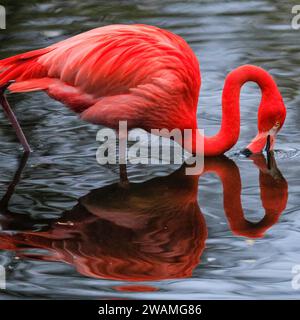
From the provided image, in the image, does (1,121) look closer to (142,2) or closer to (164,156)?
(164,156)

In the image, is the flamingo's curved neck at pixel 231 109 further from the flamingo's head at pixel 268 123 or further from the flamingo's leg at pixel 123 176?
the flamingo's leg at pixel 123 176

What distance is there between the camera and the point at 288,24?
896 cm

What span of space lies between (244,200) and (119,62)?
1239mm

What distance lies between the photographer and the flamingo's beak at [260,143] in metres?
6.01

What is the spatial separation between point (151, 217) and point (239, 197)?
2.00 feet

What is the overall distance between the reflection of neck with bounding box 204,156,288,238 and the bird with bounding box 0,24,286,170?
18 centimetres

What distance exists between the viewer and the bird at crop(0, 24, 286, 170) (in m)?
5.79

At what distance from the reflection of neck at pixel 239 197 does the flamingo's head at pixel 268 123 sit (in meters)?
0.16

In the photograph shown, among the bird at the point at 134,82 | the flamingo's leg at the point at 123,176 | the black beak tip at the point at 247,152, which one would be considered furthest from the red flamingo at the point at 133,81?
the flamingo's leg at the point at 123,176

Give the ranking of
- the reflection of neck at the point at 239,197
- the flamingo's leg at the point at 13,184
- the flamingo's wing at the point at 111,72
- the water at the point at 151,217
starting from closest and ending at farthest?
the water at the point at 151,217 → the reflection of neck at the point at 239,197 → the flamingo's leg at the point at 13,184 → the flamingo's wing at the point at 111,72

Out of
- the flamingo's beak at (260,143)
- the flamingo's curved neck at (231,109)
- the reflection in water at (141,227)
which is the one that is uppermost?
the flamingo's curved neck at (231,109)

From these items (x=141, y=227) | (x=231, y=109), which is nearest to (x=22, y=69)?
(x=231, y=109)

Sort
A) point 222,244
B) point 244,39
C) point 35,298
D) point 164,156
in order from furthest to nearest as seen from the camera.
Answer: point 244,39 < point 164,156 < point 222,244 < point 35,298

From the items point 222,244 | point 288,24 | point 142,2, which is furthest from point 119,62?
point 142,2
